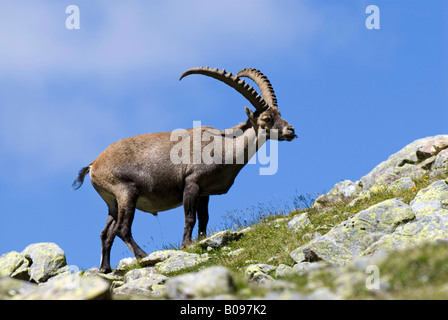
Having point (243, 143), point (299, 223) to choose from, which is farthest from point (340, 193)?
point (299, 223)

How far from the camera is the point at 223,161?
625 inches

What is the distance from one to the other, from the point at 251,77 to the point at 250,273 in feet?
27.2

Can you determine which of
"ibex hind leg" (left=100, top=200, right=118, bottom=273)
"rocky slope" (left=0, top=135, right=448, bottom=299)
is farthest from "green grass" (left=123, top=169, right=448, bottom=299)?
"ibex hind leg" (left=100, top=200, right=118, bottom=273)

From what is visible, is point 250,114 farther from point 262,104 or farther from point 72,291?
point 72,291

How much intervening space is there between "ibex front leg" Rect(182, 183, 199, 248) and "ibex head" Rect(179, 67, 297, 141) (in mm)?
2492

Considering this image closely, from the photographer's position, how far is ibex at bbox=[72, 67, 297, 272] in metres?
15.3

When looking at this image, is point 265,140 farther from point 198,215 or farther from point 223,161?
point 198,215

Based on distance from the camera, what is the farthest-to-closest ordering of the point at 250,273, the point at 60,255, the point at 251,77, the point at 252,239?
the point at 251,77, the point at 60,255, the point at 252,239, the point at 250,273

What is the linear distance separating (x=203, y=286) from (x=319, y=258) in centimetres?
577

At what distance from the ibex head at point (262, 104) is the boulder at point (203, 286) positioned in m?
10.5

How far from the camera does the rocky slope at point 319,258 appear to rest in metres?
5.25
